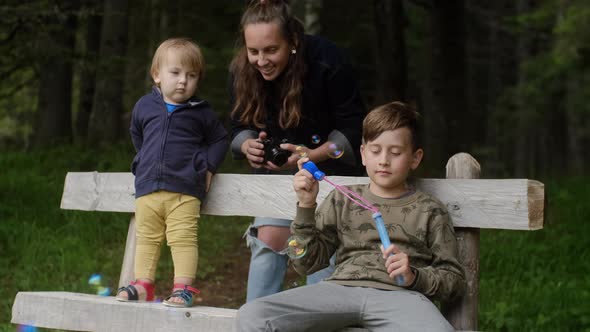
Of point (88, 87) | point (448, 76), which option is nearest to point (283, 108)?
point (448, 76)

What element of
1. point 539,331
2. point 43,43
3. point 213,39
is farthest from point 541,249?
point 213,39

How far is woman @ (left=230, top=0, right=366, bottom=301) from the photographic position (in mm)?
3453

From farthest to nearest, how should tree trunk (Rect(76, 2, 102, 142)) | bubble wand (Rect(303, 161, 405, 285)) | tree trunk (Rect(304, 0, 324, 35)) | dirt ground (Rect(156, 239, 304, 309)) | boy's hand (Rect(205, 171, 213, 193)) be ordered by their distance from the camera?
tree trunk (Rect(76, 2, 102, 142)) < tree trunk (Rect(304, 0, 324, 35)) < dirt ground (Rect(156, 239, 304, 309)) < boy's hand (Rect(205, 171, 213, 193)) < bubble wand (Rect(303, 161, 405, 285))

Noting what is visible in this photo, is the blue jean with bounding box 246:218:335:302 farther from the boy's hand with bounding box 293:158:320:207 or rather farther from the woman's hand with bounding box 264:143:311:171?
the boy's hand with bounding box 293:158:320:207

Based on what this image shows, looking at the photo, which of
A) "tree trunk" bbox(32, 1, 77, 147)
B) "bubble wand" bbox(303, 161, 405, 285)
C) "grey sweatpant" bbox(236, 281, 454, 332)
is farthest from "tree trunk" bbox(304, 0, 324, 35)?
"grey sweatpant" bbox(236, 281, 454, 332)

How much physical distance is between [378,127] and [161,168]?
97cm

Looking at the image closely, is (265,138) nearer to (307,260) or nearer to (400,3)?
(307,260)

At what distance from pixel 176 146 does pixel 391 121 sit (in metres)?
0.97

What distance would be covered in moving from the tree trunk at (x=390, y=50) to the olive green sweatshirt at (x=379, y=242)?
7026 mm

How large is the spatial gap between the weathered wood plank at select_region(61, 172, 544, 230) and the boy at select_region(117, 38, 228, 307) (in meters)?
0.14

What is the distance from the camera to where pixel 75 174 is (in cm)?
411

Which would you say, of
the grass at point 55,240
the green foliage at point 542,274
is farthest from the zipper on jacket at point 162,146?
A: the green foliage at point 542,274

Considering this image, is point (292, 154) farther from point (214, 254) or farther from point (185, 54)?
point (214, 254)

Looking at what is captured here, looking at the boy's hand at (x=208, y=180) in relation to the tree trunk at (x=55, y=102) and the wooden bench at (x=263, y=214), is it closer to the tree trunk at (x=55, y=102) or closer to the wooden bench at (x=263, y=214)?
the wooden bench at (x=263, y=214)
